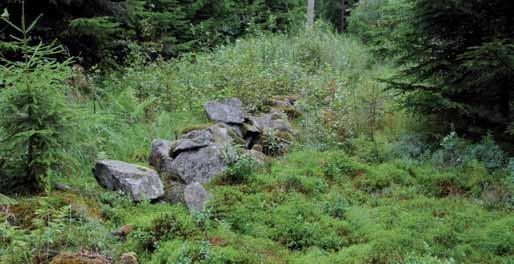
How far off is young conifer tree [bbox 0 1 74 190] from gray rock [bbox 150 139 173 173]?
1.37 metres

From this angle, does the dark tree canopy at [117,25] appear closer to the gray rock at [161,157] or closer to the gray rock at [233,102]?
the gray rock at [233,102]

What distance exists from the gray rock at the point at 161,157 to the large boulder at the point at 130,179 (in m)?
0.47

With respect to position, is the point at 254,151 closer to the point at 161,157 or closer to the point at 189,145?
the point at 189,145

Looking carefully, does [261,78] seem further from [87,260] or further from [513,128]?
[87,260]

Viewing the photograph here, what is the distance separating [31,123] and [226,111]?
121 inches

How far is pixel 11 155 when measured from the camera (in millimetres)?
4574

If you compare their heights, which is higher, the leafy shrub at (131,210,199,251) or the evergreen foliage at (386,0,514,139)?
the evergreen foliage at (386,0,514,139)

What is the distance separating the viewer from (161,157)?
229 inches

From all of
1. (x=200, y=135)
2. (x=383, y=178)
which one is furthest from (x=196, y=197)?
(x=383, y=178)

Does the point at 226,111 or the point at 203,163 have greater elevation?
the point at 226,111

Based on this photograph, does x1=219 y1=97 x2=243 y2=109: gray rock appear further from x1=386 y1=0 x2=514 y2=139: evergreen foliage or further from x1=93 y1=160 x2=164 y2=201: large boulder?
x1=386 y1=0 x2=514 y2=139: evergreen foliage

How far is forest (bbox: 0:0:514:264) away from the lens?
4.23 m

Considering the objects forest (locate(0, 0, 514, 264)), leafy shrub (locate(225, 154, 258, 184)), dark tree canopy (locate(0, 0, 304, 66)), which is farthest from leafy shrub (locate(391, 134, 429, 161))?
dark tree canopy (locate(0, 0, 304, 66))

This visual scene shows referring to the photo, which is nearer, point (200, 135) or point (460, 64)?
point (200, 135)
